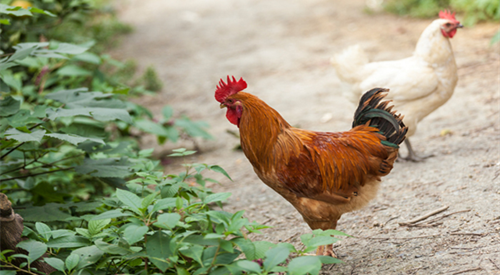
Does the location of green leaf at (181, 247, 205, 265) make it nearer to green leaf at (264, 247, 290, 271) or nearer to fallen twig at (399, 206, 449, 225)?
green leaf at (264, 247, 290, 271)

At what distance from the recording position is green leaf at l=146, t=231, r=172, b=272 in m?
1.98

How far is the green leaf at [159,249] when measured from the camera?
77.9 inches

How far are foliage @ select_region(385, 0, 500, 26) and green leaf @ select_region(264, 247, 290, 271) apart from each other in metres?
6.70

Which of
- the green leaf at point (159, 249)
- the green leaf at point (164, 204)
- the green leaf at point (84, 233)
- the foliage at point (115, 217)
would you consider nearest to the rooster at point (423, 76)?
the foliage at point (115, 217)

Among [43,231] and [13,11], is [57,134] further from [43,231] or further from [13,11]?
[13,11]

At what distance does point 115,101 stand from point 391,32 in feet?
22.9

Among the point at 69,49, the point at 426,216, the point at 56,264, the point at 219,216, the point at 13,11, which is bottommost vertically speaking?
the point at 426,216

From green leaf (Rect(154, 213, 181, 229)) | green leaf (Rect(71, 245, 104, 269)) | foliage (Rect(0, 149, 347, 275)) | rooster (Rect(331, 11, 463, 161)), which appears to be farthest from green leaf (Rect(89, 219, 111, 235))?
rooster (Rect(331, 11, 463, 161))

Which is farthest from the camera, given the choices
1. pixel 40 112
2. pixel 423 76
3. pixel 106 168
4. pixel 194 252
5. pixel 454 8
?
pixel 454 8

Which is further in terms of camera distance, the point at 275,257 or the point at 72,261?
the point at 72,261

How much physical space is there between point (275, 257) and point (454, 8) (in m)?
8.25

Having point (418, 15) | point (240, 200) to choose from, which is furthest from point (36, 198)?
point (418, 15)

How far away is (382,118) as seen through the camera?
9.94 feet

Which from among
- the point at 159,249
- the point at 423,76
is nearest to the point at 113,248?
the point at 159,249
